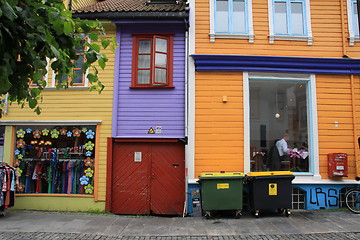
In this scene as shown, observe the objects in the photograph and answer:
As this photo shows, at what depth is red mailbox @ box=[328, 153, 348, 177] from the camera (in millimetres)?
7938

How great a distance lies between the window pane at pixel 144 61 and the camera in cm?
859

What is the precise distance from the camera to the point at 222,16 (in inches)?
344

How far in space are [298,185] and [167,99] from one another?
4.45 m

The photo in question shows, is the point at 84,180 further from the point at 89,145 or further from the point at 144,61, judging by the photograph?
the point at 144,61

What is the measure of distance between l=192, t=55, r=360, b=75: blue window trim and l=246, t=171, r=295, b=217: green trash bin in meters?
3.16

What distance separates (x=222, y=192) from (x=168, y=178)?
5.85 feet

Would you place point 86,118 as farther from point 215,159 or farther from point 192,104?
point 215,159

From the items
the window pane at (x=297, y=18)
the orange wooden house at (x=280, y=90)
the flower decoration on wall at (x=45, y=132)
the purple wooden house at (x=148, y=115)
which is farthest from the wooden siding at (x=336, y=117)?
the flower decoration on wall at (x=45, y=132)

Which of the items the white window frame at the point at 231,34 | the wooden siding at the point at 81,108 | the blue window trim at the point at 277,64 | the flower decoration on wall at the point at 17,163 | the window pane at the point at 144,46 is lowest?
the flower decoration on wall at the point at 17,163

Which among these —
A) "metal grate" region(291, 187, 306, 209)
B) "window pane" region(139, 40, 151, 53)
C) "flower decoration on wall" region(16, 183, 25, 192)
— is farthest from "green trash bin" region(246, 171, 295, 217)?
"flower decoration on wall" region(16, 183, 25, 192)

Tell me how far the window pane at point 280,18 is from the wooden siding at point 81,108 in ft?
16.6

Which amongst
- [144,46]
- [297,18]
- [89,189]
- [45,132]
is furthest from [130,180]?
[297,18]

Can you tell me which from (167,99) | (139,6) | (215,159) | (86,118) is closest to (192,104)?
(167,99)

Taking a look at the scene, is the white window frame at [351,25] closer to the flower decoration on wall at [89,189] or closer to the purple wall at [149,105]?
the purple wall at [149,105]
